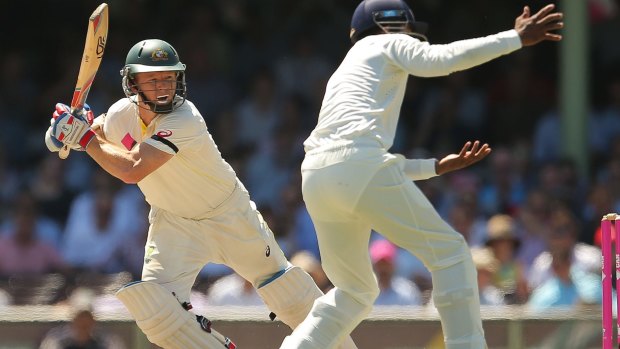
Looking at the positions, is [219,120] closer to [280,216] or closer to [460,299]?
[280,216]

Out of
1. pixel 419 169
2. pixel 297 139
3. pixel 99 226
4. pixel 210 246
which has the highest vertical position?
pixel 419 169

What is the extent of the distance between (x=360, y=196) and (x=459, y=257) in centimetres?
45

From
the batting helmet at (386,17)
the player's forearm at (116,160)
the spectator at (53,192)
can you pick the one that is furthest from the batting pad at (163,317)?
the spectator at (53,192)

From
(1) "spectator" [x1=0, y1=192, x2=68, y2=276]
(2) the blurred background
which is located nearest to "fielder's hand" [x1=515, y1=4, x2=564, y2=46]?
(2) the blurred background

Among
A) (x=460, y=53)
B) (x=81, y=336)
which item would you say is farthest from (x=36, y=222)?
(x=460, y=53)

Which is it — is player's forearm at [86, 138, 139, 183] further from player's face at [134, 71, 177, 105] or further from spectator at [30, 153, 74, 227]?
spectator at [30, 153, 74, 227]

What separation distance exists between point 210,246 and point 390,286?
2.26 meters

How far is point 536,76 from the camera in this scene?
10805 mm

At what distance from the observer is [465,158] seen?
17.8 feet

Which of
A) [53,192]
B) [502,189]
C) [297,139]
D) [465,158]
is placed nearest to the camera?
[465,158]

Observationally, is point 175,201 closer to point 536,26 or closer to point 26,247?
point 536,26

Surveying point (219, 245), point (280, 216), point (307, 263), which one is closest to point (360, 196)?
point (219, 245)

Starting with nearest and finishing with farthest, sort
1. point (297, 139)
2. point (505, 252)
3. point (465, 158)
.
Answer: point (465, 158) → point (505, 252) → point (297, 139)

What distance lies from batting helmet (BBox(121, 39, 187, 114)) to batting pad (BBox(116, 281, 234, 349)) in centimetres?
74
